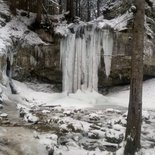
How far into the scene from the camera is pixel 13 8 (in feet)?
53.8

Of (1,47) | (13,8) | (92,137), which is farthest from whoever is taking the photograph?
(13,8)

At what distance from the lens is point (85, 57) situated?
1546cm

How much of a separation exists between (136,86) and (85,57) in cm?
862

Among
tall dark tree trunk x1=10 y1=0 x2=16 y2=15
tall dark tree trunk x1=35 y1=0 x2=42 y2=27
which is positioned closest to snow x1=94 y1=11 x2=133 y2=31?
tall dark tree trunk x1=35 y1=0 x2=42 y2=27

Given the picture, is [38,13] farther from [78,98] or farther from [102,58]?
[78,98]

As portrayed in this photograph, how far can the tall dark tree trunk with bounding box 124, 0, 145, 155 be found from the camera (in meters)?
6.96

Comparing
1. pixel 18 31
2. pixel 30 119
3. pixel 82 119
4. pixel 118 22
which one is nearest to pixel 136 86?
pixel 30 119

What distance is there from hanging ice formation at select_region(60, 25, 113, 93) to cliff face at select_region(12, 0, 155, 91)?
277mm

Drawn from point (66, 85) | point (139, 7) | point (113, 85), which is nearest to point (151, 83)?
point (113, 85)

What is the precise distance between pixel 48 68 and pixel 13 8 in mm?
3487

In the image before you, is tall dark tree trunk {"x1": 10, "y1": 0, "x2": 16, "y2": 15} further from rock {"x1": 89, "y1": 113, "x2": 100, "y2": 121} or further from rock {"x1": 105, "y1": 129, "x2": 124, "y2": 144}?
rock {"x1": 105, "y1": 129, "x2": 124, "y2": 144}

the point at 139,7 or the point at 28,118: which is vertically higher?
the point at 139,7

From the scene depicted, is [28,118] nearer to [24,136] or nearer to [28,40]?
[24,136]

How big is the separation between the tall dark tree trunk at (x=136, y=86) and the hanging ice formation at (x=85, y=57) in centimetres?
827
